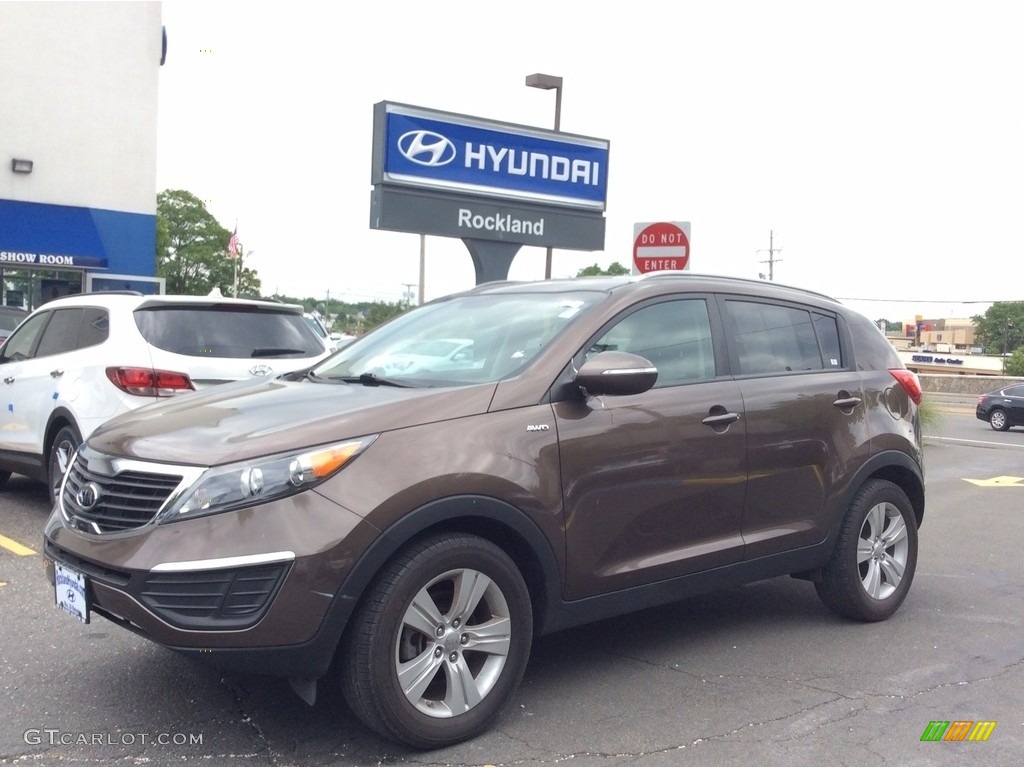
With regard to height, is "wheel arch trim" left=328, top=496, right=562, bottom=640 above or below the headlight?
below

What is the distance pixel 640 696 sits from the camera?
14.6 feet

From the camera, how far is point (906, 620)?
580cm

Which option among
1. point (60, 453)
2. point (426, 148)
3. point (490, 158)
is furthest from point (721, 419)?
point (490, 158)

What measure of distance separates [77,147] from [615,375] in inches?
1010

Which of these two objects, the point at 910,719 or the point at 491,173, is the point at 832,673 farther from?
the point at 491,173

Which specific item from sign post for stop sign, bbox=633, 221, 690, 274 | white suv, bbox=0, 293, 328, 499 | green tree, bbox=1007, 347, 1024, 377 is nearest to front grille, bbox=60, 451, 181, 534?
white suv, bbox=0, 293, 328, 499

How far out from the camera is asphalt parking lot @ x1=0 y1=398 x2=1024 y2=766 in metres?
3.83

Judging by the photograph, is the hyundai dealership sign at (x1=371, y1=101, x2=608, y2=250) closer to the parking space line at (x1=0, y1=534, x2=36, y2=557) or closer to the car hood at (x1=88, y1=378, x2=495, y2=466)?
the parking space line at (x1=0, y1=534, x2=36, y2=557)

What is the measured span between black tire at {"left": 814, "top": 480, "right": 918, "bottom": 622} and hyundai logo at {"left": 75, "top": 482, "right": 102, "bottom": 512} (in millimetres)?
3583

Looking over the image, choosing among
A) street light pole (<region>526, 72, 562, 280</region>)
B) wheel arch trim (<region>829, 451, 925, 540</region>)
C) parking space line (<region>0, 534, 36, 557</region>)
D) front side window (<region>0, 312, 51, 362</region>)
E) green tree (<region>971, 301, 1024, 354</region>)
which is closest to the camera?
wheel arch trim (<region>829, 451, 925, 540</region>)

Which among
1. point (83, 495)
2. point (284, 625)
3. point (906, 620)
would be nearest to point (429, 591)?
point (284, 625)

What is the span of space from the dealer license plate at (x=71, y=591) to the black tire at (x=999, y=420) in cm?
2685

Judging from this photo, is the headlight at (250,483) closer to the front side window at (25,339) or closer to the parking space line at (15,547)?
the parking space line at (15,547)

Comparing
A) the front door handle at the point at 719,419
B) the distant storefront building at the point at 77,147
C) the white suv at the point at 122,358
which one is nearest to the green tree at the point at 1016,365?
the distant storefront building at the point at 77,147
